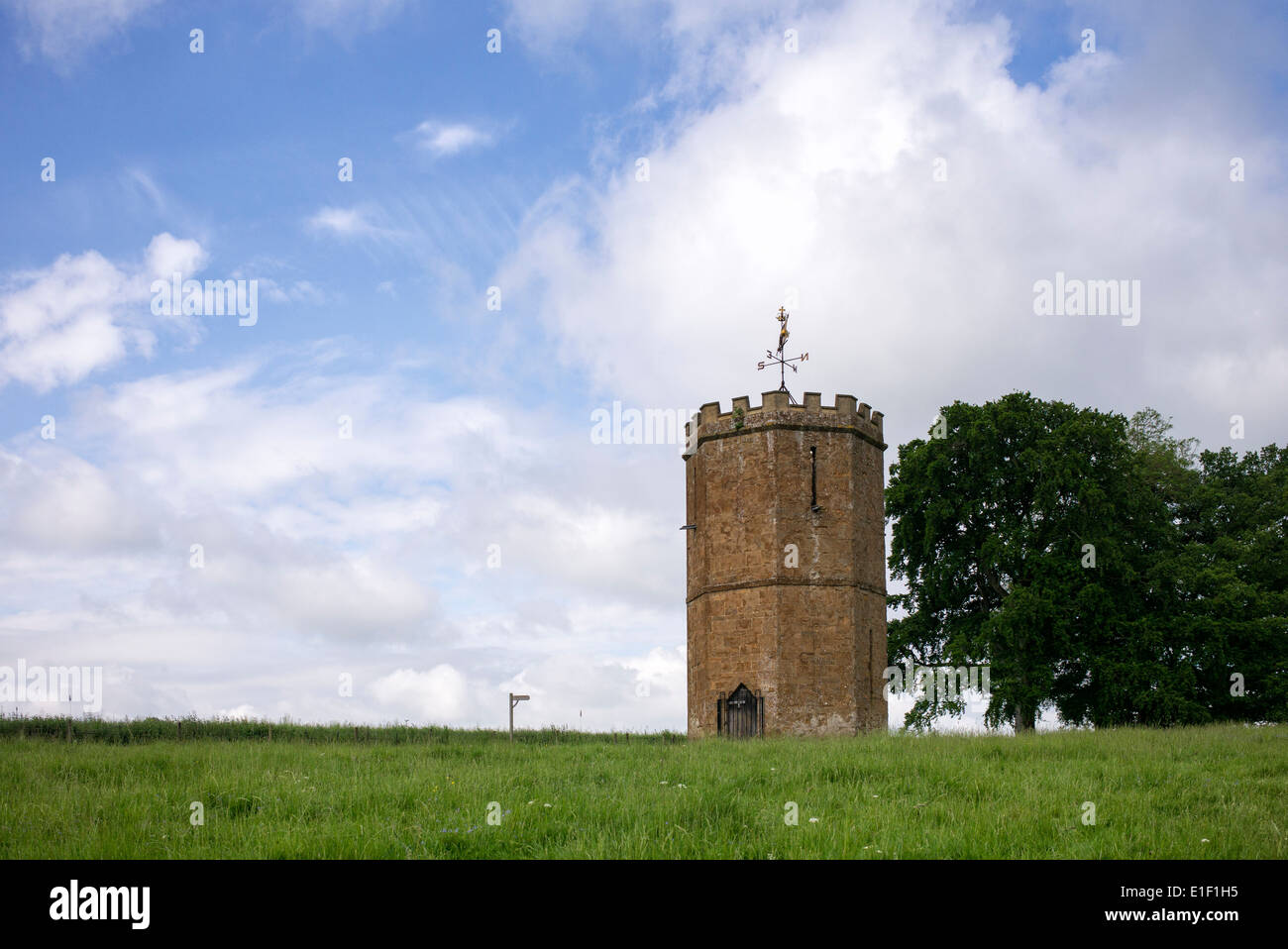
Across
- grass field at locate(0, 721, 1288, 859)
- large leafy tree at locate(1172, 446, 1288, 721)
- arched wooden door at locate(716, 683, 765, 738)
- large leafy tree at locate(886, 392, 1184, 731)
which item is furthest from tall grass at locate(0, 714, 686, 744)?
large leafy tree at locate(1172, 446, 1288, 721)

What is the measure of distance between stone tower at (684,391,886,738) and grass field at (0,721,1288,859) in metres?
8.79

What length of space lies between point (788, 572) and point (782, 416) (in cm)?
434

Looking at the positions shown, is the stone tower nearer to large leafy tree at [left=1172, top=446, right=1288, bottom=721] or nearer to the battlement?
the battlement

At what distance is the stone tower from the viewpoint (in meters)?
27.7

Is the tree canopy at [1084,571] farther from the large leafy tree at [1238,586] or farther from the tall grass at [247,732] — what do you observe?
the tall grass at [247,732]

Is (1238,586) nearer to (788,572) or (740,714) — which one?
(788,572)

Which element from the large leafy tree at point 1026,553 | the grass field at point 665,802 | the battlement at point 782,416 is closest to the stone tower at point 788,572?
A: the battlement at point 782,416

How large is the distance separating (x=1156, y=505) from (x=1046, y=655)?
6639 millimetres

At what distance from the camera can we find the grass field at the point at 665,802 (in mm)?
9758

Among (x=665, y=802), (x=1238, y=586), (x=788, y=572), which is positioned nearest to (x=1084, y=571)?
(x=1238, y=586)

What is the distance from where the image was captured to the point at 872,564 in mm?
29766

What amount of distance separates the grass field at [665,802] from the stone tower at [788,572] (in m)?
8.79
